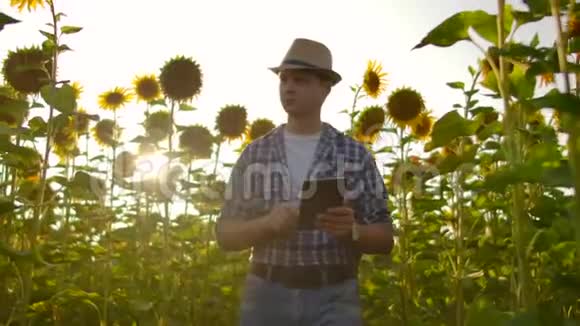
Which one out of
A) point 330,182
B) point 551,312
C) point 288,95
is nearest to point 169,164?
point 288,95

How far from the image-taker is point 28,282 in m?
2.64

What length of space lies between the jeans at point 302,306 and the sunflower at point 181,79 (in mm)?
2494

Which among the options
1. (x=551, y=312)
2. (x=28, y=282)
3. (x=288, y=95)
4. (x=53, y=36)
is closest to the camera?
(x=551, y=312)

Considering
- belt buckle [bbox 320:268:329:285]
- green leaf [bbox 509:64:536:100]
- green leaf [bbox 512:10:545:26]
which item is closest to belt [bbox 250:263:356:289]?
belt buckle [bbox 320:268:329:285]

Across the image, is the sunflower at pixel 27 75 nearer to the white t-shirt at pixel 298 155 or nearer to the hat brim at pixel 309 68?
the hat brim at pixel 309 68

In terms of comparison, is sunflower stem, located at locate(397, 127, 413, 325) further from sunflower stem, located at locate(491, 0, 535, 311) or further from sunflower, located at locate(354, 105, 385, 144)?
sunflower stem, located at locate(491, 0, 535, 311)

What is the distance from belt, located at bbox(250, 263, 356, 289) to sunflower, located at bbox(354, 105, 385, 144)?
3152 millimetres

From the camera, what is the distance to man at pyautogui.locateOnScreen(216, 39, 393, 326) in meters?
2.80

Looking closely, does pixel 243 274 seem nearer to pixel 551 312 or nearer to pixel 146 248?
pixel 146 248

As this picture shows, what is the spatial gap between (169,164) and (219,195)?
721mm

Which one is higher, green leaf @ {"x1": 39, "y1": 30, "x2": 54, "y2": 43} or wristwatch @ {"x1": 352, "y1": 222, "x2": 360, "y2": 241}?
green leaf @ {"x1": 39, "y1": 30, "x2": 54, "y2": 43}

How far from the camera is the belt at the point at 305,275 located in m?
2.85

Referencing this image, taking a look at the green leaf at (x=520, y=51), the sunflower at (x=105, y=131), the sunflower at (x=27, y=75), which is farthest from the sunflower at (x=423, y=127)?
the green leaf at (x=520, y=51)

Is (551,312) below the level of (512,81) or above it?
below
